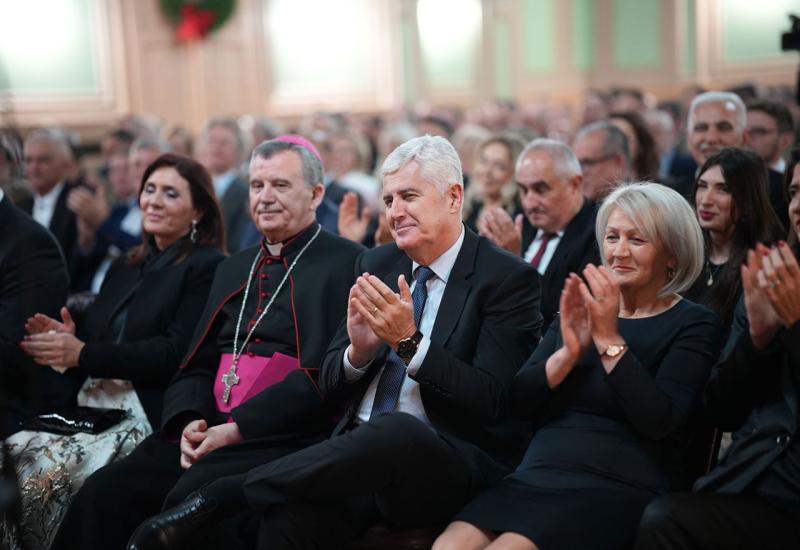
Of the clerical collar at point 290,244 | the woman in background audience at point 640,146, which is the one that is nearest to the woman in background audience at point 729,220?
the clerical collar at point 290,244

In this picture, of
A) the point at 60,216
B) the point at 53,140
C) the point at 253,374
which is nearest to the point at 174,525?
the point at 253,374

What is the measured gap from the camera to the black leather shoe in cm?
259

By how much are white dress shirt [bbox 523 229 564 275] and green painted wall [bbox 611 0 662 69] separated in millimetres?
9347

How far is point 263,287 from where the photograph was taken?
10.8ft

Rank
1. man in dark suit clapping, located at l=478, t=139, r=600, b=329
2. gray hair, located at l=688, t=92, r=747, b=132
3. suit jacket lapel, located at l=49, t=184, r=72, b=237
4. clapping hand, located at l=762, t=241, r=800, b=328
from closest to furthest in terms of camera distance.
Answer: clapping hand, located at l=762, t=241, r=800, b=328 → man in dark suit clapping, located at l=478, t=139, r=600, b=329 → gray hair, located at l=688, t=92, r=747, b=132 → suit jacket lapel, located at l=49, t=184, r=72, b=237

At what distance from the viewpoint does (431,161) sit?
2.77 meters

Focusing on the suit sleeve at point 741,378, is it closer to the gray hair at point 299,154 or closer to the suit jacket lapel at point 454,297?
the suit jacket lapel at point 454,297

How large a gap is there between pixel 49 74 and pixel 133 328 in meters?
7.48

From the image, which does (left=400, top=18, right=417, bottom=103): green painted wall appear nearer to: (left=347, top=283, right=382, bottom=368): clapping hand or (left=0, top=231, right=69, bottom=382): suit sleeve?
(left=0, top=231, right=69, bottom=382): suit sleeve

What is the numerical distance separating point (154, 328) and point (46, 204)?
92.5 inches

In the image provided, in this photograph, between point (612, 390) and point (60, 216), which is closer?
point (612, 390)

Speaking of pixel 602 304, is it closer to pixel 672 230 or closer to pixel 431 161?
pixel 672 230

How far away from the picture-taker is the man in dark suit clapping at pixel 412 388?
247 cm

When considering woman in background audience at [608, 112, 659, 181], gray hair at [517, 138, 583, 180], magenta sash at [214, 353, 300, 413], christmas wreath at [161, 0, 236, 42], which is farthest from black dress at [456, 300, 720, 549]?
christmas wreath at [161, 0, 236, 42]
